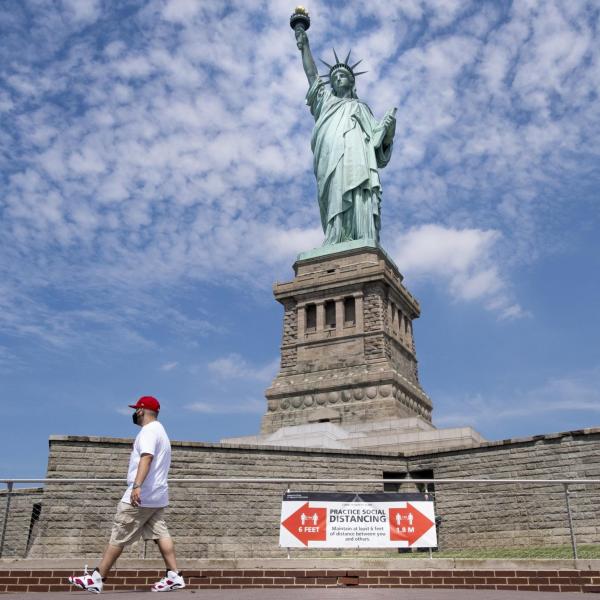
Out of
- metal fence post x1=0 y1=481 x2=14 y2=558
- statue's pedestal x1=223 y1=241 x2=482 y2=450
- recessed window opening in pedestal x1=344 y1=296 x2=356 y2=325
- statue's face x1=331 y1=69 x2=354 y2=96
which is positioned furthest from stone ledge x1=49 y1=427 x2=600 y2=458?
statue's face x1=331 y1=69 x2=354 y2=96

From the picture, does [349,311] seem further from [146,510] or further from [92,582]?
[92,582]

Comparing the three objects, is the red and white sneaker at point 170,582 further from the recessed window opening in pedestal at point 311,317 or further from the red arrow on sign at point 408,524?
the recessed window opening in pedestal at point 311,317

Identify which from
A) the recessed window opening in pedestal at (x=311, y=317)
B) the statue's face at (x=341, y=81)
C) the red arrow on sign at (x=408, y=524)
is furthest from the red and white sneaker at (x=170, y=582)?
the statue's face at (x=341, y=81)

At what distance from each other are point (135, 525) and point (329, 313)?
2863cm

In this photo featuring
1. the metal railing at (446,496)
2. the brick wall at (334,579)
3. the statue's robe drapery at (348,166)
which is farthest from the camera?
the statue's robe drapery at (348,166)

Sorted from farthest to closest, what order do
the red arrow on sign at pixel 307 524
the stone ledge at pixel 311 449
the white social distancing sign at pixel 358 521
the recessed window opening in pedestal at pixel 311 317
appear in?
the recessed window opening in pedestal at pixel 311 317
the stone ledge at pixel 311 449
the red arrow on sign at pixel 307 524
the white social distancing sign at pixel 358 521

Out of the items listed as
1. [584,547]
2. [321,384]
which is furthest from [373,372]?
[584,547]

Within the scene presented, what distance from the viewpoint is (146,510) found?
695 cm

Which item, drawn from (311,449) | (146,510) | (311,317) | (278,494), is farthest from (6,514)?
(311,317)

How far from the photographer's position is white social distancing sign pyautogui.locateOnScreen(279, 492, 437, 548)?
10.2 meters

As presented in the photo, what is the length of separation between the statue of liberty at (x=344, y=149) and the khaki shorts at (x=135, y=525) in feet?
98.7

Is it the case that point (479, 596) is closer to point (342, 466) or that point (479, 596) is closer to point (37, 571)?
point (37, 571)

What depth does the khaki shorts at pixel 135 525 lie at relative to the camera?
22.5ft

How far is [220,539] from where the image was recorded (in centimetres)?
1472
